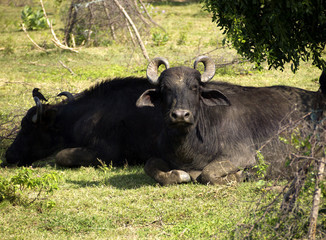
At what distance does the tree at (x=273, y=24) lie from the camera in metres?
7.41

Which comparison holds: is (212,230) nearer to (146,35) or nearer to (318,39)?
(318,39)

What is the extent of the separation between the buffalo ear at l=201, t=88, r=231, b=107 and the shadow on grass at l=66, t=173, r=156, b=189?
1271 mm

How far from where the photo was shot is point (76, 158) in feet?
27.1

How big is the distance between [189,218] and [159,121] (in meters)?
2.66

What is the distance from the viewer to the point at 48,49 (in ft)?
58.7

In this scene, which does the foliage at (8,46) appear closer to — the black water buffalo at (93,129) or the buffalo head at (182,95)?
the black water buffalo at (93,129)

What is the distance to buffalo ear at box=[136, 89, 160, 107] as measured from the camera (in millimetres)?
7133

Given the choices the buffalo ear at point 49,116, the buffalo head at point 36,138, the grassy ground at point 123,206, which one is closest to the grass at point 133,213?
the grassy ground at point 123,206

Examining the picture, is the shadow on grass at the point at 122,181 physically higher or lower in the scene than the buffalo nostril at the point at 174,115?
lower

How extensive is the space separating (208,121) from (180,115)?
104cm

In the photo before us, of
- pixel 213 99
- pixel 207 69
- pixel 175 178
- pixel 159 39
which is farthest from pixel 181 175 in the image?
pixel 159 39

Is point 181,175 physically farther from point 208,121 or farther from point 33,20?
point 33,20

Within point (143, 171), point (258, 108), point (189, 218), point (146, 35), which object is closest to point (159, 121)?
point (143, 171)

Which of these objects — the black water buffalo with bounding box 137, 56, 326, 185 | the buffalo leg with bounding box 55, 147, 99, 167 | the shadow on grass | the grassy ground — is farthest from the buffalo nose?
the buffalo leg with bounding box 55, 147, 99, 167
